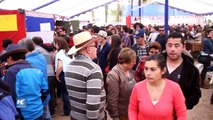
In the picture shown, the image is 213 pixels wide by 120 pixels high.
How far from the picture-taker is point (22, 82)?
306 cm

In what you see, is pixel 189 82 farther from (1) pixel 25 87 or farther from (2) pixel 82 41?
(1) pixel 25 87

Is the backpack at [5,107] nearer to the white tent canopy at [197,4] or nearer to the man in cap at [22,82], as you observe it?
the man in cap at [22,82]

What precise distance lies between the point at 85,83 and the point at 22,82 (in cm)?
88

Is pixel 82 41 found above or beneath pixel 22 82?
above

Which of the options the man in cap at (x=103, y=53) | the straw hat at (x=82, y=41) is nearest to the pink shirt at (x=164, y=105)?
the straw hat at (x=82, y=41)

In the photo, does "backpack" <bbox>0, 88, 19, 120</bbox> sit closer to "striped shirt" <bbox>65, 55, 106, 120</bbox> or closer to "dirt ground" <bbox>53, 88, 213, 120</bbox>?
"striped shirt" <bbox>65, 55, 106, 120</bbox>

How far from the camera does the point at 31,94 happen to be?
10.4 feet

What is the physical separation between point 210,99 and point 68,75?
4986 mm

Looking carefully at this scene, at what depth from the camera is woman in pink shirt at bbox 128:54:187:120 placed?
7.46 feet

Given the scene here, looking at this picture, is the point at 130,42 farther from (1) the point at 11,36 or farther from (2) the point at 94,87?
(2) the point at 94,87

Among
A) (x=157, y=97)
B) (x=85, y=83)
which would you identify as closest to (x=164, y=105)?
(x=157, y=97)

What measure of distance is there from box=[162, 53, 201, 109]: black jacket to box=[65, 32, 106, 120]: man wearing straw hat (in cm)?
82

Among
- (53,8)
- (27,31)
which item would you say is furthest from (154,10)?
(27,31)

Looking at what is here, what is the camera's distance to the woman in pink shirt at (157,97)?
2.27m
